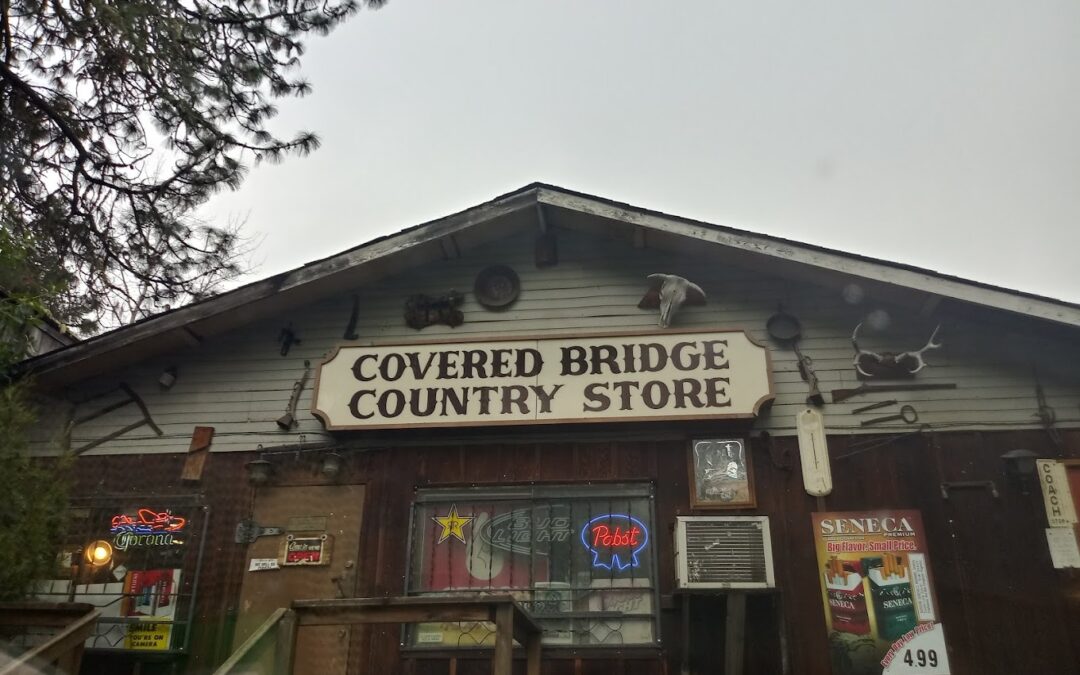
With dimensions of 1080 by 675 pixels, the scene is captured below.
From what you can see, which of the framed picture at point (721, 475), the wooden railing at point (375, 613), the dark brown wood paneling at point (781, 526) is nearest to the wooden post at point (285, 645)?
the wooden railing at point (375, 613)

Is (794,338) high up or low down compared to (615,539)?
up

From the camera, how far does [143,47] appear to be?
7.10 meters

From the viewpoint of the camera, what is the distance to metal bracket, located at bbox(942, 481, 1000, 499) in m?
6.95

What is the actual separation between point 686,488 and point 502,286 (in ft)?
9.22

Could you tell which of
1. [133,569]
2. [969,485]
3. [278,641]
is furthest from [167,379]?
[969,485]

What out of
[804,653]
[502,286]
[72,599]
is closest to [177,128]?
[502,286]

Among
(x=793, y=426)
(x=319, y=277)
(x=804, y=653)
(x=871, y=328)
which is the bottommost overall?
(x=804, y=653)

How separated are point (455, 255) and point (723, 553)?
4078 millimetres

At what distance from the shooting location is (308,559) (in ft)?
24.5

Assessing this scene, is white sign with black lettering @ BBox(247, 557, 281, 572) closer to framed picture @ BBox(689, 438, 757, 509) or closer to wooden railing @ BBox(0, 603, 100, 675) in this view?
wooden railing @ BBox(0, 603, 100, 675)

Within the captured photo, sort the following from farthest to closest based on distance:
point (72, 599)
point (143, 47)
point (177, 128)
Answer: point (177, 128) < point (72, 599) < point (143, 47)

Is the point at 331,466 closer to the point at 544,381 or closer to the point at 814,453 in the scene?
the point at 544,381

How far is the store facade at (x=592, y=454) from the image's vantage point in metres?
6.75

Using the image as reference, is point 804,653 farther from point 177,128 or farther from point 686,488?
point 177,128
